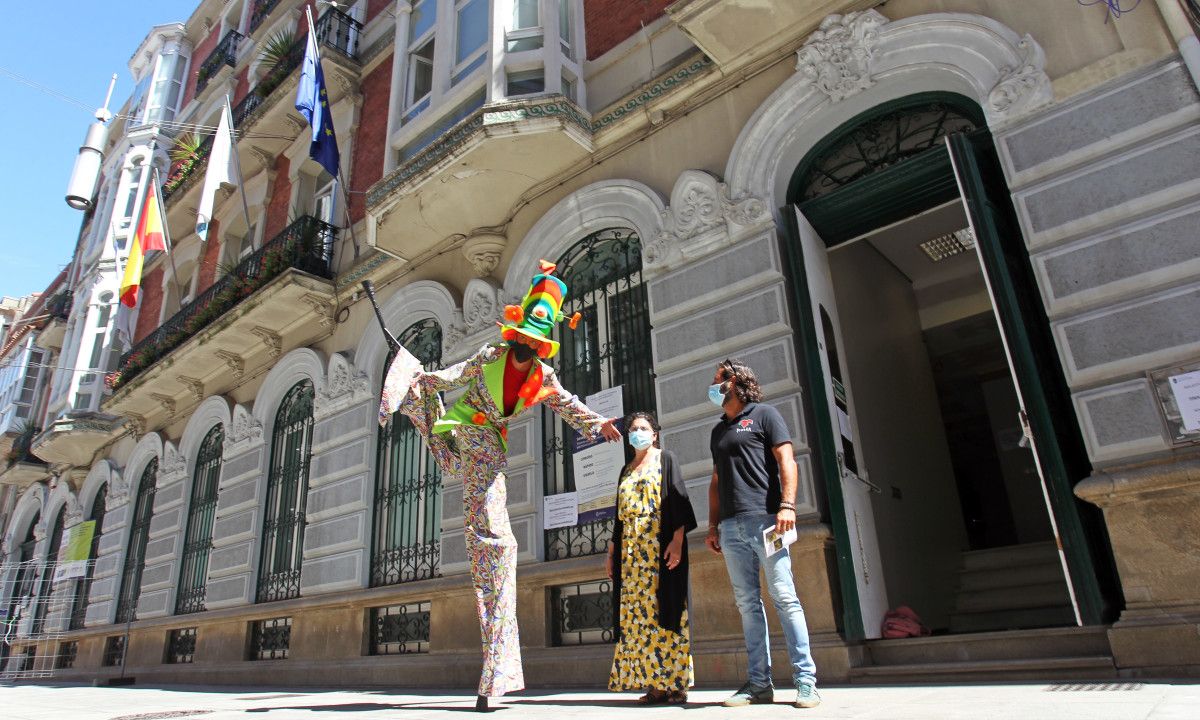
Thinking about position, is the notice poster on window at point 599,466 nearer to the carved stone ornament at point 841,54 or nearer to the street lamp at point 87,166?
the carved stone ornament at point 841,54

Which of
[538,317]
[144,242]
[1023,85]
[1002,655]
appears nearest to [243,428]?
[144,242]

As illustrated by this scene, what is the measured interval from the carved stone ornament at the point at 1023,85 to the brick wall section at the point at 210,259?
15667 mm

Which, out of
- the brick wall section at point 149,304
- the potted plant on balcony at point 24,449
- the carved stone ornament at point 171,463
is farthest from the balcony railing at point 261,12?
the potted plant on balcony at point 24,449

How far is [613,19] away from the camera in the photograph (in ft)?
31.4

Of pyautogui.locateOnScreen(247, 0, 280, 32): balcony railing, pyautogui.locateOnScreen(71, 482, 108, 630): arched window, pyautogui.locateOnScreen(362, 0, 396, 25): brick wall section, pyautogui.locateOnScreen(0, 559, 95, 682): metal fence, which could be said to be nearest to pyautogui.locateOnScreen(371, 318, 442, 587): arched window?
pyautogui.locateOnScreen(362, 0, 396, 25): brick wall section

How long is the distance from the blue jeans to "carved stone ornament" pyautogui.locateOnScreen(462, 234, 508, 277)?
6.08 m

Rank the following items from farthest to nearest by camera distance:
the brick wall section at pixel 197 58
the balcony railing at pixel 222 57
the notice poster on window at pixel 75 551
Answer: the brick wall section at pixel 197 58, the balcony railing at pixel 222 57, the notice poster on window at pixel 75 551

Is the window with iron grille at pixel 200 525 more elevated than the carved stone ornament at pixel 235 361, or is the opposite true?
the carved stone ornament at pixel 235 361

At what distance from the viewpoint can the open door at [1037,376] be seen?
5055mm

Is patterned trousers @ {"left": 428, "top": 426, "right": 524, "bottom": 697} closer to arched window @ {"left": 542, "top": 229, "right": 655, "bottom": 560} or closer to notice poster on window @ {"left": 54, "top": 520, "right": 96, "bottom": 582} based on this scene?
arched window @ {"left": 542, "top": 229, "right": 655, "bottom": 560}

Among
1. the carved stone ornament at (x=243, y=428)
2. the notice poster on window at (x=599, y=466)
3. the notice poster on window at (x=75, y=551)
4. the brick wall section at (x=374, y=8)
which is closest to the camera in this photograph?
the notice poster on window at (x=599, y=466)

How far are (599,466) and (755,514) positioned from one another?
3676mm

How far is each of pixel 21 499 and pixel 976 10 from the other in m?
25.6

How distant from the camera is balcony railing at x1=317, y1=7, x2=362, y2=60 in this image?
550 inches
